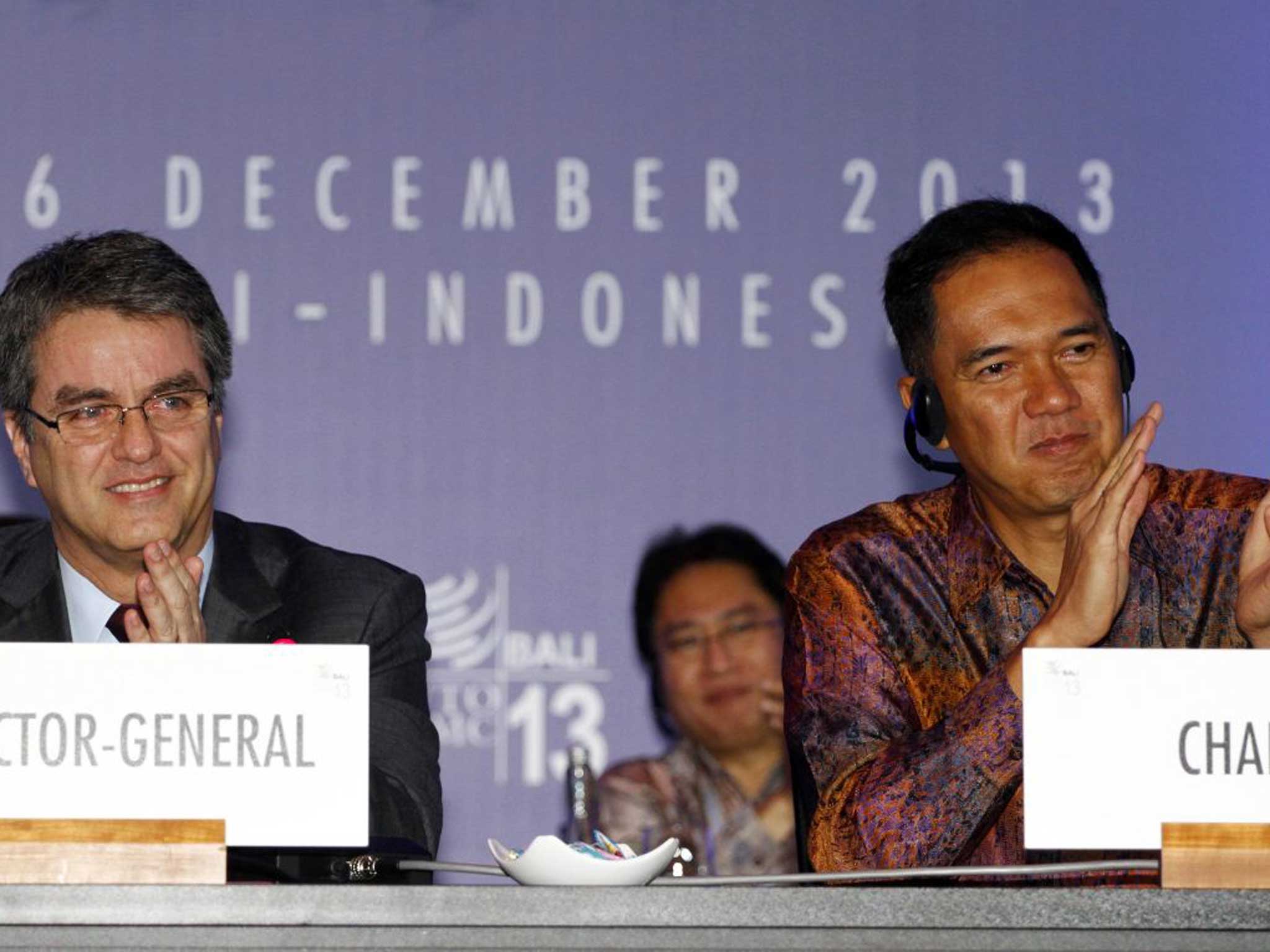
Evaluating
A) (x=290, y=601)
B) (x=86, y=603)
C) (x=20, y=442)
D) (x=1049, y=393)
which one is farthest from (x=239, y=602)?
(x=1049, y=393)

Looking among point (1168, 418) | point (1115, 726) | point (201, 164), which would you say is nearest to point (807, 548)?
point (1115, 726)

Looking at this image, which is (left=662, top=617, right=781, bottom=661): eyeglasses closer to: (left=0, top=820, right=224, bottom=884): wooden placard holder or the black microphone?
the black microphone

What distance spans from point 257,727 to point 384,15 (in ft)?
7.65

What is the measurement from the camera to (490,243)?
11.4 feet

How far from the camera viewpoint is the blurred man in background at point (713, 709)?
3371 millimetres

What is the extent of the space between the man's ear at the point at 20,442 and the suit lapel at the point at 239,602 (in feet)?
0.83

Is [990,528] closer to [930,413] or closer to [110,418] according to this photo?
[930,413]

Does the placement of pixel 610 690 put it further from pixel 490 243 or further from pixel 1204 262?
pixel 1204 262

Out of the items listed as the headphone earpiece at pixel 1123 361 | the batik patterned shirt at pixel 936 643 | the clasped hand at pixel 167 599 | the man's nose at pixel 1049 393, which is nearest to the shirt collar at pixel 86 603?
the clasped hand at pixel 167 599

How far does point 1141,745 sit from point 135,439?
4.47ft

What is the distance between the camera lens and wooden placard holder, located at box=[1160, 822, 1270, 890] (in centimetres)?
141

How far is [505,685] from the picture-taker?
3367mm

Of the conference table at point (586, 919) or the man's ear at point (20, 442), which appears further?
the man's ear at point (20, 442)

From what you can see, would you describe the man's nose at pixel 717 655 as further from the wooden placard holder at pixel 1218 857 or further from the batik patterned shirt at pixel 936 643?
the wooden placard holder at pixel 1218 857
